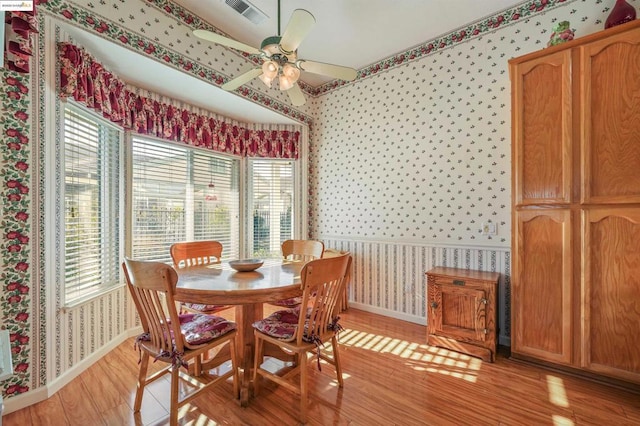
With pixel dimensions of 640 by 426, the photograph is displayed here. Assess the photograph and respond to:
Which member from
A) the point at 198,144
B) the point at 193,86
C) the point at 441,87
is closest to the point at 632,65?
the point at 441,87

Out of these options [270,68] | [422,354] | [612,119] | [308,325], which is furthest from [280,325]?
[612,119]

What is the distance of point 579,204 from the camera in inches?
77.9

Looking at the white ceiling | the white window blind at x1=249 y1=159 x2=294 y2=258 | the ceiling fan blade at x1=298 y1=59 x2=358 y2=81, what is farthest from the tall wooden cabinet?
the white window blind at x1=249 y1=159 x2=294 y2=258

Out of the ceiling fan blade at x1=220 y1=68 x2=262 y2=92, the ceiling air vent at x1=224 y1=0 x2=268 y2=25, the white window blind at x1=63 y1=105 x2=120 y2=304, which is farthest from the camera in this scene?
the ceiling air vent at x1=224 y1=0 x2=268 y2=25

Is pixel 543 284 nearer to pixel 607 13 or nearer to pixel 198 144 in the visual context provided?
pixel 607 13

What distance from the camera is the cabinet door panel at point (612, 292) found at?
182cm

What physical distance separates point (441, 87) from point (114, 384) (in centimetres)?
378

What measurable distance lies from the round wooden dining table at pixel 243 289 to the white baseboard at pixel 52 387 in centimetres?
103

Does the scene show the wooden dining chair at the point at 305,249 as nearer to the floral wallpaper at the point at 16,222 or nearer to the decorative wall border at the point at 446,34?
the floral wallpaper at the point at 16,222

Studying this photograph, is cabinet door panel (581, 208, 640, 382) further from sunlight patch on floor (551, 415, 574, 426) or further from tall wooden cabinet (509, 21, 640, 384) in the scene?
sunlight patch on floor (551, 415, 574, 426)

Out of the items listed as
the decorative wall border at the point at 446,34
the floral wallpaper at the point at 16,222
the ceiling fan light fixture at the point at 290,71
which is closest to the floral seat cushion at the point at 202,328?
the floral wallpaper at the point at 16,222

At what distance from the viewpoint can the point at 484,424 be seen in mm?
1613

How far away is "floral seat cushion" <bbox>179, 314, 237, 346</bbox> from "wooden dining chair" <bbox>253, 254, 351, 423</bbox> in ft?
0.71

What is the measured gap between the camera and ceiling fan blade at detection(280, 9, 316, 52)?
5.07ft
